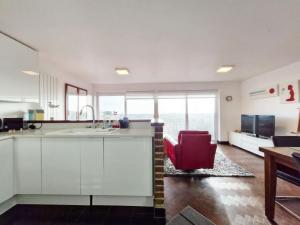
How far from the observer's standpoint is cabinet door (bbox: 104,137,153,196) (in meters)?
2.02

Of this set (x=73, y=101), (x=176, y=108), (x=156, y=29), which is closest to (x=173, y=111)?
(x=176, y=108)

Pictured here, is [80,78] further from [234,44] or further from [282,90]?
[282,90]

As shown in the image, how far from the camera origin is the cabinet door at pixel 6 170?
192 cm

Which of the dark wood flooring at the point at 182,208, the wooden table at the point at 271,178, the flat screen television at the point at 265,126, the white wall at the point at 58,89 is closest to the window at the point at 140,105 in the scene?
the white wall at the point at 58,89

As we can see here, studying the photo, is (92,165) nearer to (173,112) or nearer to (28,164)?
(28,164)

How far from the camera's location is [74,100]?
4.98 meters

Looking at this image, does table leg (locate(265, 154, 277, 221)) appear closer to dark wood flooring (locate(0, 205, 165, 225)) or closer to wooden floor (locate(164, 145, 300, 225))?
wooden floor (locate(164, 145, 300, 225))

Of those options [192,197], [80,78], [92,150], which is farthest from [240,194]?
[80,78]

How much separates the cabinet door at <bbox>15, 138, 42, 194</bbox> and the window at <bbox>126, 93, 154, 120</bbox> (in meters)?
4.81

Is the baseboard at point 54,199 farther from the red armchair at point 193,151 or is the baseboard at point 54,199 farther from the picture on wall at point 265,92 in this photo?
the picture on wall at point 265,92

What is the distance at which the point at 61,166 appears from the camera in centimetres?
208

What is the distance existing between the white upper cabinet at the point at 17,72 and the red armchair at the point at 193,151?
96.7 inches

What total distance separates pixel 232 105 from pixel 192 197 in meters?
4.98

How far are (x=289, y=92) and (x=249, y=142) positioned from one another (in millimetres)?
1640
